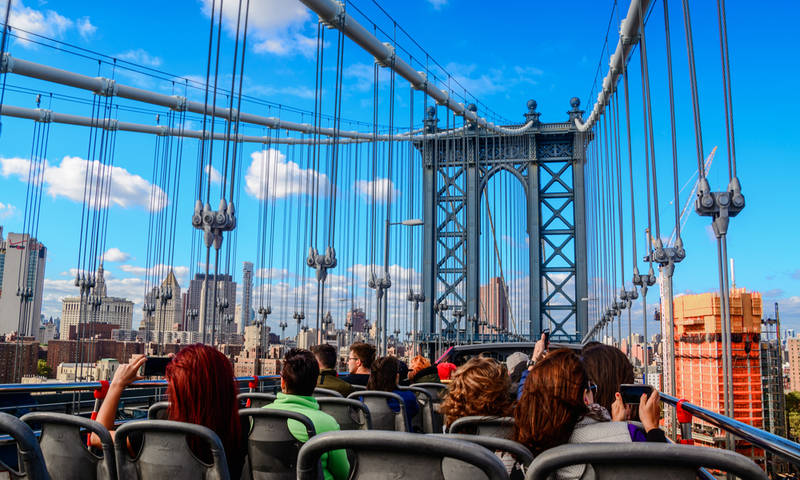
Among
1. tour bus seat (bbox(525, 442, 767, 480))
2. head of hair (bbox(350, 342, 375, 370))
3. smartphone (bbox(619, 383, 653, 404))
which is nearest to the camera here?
tour bus seat (bbox(525, 442, 767, 480))

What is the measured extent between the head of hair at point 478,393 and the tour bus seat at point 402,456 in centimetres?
142

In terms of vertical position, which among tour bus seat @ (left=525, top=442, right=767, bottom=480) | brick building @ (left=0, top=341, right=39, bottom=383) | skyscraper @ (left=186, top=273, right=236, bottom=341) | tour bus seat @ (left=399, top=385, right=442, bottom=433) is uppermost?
skyscraper @ (left=186, top=273, right=236, bottom=341)

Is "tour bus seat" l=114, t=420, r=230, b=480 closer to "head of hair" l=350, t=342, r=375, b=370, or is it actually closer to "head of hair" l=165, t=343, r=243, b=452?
"head of hair" l=165, t=343, r=243, b=452

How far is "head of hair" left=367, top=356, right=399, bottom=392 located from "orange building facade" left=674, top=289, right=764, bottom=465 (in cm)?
5074

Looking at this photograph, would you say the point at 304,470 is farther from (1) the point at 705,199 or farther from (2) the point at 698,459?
(1) the point at 705,199

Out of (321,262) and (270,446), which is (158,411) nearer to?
(270,446)

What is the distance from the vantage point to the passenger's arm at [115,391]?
8.61 feet

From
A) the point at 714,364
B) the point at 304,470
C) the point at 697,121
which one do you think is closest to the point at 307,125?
the point at 697,121

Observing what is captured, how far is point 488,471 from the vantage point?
1269 millimetres

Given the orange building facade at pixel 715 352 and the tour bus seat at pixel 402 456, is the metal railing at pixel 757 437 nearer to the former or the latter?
the tour bus seat at pixel 402 456

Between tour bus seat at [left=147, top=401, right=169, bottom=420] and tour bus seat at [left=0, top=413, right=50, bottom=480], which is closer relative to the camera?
tour bus seat at [left=0, top=413, right=50, bottom=480]

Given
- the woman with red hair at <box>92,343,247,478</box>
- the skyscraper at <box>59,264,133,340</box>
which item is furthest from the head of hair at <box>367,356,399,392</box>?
the skyscraper at <box>59,264,133,340</box>

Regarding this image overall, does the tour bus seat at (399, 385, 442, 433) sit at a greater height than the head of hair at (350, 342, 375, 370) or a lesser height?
lesser

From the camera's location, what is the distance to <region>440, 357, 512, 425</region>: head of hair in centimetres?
294
